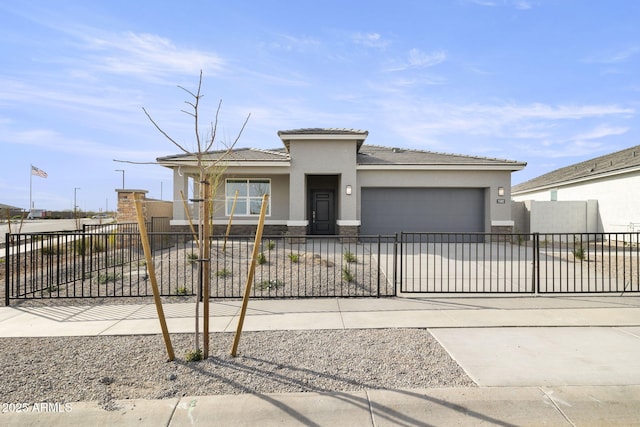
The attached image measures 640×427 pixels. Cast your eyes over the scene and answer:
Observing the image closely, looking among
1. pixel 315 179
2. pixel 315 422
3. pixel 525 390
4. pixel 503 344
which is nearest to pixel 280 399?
pixel 315 422

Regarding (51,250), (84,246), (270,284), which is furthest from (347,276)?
(51,250)

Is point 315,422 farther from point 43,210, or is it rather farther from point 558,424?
point 43,210

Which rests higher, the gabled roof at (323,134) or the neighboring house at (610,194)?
the gabled roof at (323,134)

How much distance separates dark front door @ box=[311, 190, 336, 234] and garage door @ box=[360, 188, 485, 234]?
6.29 feet

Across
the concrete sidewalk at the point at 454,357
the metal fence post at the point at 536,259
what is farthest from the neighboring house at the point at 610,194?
the concrete sidewalk at the point at 454,357

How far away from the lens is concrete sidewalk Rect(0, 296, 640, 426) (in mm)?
3107

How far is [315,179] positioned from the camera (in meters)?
17.6

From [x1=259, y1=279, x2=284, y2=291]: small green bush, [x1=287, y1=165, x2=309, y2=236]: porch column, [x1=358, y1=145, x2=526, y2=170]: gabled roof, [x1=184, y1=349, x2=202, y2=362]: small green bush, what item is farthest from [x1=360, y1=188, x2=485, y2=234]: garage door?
[x1=184, y1=349, x2=202, y2=362]: small green bush

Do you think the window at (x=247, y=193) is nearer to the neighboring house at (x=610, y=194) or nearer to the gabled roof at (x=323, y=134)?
the gabled roof at (x=323, y=134)

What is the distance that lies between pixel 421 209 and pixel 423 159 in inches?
89.3

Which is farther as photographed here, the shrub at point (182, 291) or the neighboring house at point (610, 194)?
the neighboring house at point (610, 194)

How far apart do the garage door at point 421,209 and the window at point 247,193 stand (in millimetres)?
4791

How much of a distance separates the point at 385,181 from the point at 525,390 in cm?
1299

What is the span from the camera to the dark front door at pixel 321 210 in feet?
58.0
